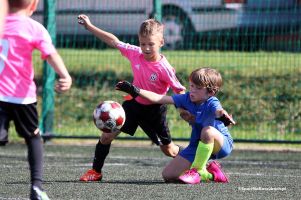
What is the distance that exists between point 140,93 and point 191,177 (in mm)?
894

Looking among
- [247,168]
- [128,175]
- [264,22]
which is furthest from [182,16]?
[128,175]

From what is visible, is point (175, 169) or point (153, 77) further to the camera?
point (153, 77)

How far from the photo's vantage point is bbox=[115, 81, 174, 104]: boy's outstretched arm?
27.3ft

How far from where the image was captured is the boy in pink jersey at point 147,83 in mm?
8922

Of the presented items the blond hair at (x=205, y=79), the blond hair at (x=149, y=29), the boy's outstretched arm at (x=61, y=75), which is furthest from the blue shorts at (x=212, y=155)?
the boy's outstretched arm at (x=61, y=75)

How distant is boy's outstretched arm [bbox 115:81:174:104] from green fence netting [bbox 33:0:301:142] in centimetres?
500

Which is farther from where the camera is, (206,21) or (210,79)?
(206,21)

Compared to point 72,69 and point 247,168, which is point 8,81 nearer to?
point 247,168

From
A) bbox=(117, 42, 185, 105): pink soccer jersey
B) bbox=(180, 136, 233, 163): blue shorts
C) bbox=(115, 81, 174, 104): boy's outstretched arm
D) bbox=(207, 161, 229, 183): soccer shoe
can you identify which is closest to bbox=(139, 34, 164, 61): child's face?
bbox=(117, 42, 185, 105): pink soccer jersey

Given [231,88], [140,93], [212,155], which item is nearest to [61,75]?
[140,93]

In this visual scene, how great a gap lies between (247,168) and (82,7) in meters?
4.72

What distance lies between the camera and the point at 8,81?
662 cm

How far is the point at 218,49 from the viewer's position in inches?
545

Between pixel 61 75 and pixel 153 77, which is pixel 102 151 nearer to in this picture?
pixel 153 77
